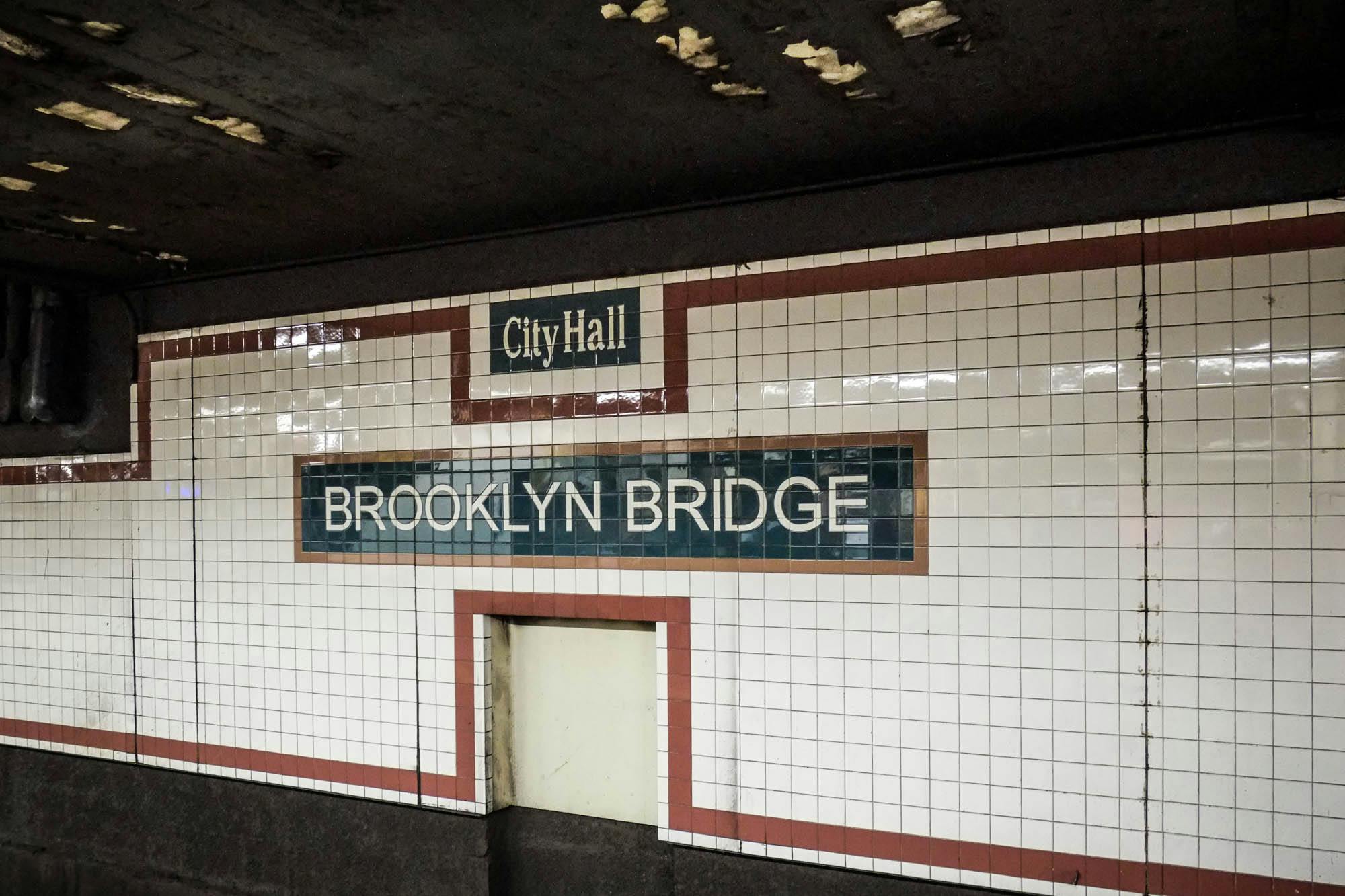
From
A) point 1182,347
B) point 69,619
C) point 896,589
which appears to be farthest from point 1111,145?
point 69,619

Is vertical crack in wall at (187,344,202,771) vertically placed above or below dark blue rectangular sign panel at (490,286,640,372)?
below

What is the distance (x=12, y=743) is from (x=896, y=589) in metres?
5.48

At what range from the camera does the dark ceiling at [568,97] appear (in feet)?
7.42

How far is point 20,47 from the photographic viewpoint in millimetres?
2330

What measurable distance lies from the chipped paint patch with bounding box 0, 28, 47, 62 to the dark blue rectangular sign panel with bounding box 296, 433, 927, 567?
90.5 inches

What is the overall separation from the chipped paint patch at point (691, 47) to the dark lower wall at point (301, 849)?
303 cm

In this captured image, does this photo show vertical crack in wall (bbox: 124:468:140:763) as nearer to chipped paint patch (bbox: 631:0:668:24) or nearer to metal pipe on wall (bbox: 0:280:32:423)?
metal pipe on wall (bbox: 0:280:32:423)

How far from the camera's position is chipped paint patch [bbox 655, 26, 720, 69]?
236 cm

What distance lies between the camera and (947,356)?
3.40m

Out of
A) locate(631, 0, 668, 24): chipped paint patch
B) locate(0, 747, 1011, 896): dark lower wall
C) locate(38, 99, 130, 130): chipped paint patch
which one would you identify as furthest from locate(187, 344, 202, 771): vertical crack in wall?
locate(631, 0, 668, 24): chipped paint patch

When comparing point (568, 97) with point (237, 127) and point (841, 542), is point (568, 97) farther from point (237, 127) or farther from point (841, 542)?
point (841, 542)

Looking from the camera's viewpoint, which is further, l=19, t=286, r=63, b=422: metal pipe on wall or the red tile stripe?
l=19, t=286, r=63, b=422: metal pipe on wall

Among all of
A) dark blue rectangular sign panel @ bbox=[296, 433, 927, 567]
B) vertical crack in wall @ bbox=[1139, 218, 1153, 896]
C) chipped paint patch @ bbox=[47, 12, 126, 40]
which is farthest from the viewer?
dark blue rectangular sign panel @ bbox=[296, 433, 927, 567]

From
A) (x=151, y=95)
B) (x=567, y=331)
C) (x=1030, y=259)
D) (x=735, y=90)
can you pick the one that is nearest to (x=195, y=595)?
(x=567, y=331)
